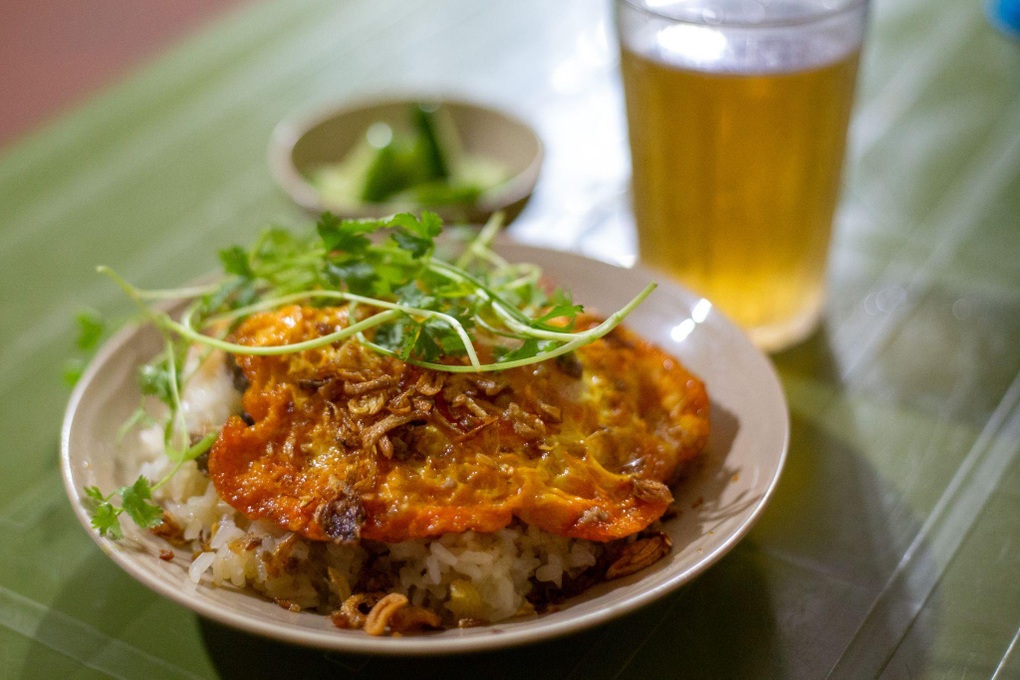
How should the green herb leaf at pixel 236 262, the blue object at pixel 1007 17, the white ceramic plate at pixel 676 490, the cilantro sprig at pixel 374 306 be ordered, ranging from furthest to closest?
the blue object at pixel 1007 17 → the green herb leaf at pixel 236 262 → the cilantro sprig at pixel 374 306 → the white ceramic plate at pixel 676 490

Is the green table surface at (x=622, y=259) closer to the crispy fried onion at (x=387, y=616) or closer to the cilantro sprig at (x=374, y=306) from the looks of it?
the crispy fried onion at (x=387, y=616)

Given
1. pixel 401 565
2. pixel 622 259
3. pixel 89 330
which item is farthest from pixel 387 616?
pixel 622 259

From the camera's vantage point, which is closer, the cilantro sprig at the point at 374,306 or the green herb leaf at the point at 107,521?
the green herb leaf at the point at 107,521

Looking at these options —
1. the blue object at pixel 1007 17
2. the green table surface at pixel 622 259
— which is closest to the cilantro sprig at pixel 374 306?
Answer: the green table surface at pixel 622 259

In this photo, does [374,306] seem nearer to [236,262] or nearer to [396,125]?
[236,262]

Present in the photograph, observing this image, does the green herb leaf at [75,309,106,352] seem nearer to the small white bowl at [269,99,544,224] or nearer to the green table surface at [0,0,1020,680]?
the green table surface at [0,0,1020,680]

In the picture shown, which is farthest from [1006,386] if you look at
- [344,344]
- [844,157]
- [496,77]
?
[496,77]
